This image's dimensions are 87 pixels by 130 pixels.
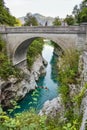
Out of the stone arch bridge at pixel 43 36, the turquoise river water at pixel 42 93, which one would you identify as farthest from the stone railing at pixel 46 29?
the turquoise river water at pixel 42 93

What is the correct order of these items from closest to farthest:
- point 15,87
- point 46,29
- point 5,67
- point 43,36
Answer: point 46,29 < point 43,36 < point 5,67 < point 15,87

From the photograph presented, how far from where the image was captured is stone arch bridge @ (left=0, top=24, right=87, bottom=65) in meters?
16.8

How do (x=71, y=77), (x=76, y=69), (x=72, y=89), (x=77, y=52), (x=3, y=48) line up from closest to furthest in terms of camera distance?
(x=72, y=89) < (x=71, y=77) < (x=76, y=69) < (x=77, y=52) < (x=3, y=48)

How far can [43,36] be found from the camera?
18.7 m

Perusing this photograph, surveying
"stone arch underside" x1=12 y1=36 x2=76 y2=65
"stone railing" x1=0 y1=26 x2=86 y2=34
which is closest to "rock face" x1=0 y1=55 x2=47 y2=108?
"stone arch underside" x1=12 y1=36 x2=76 y2=65

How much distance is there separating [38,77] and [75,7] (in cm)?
2313

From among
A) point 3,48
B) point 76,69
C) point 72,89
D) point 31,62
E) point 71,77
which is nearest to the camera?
point 72,89

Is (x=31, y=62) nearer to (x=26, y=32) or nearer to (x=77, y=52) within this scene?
(x=26, y=32)

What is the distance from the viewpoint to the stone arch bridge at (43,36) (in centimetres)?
1677

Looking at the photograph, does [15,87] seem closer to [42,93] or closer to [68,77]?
[42,93]

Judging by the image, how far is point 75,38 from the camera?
17109 mm

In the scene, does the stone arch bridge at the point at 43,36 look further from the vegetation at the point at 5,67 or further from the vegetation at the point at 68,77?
the vegetation at the point at 68,77

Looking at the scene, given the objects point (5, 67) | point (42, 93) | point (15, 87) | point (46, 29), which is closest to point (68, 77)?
point (46, 29)

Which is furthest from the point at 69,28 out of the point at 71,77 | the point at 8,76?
the point at 8,76
